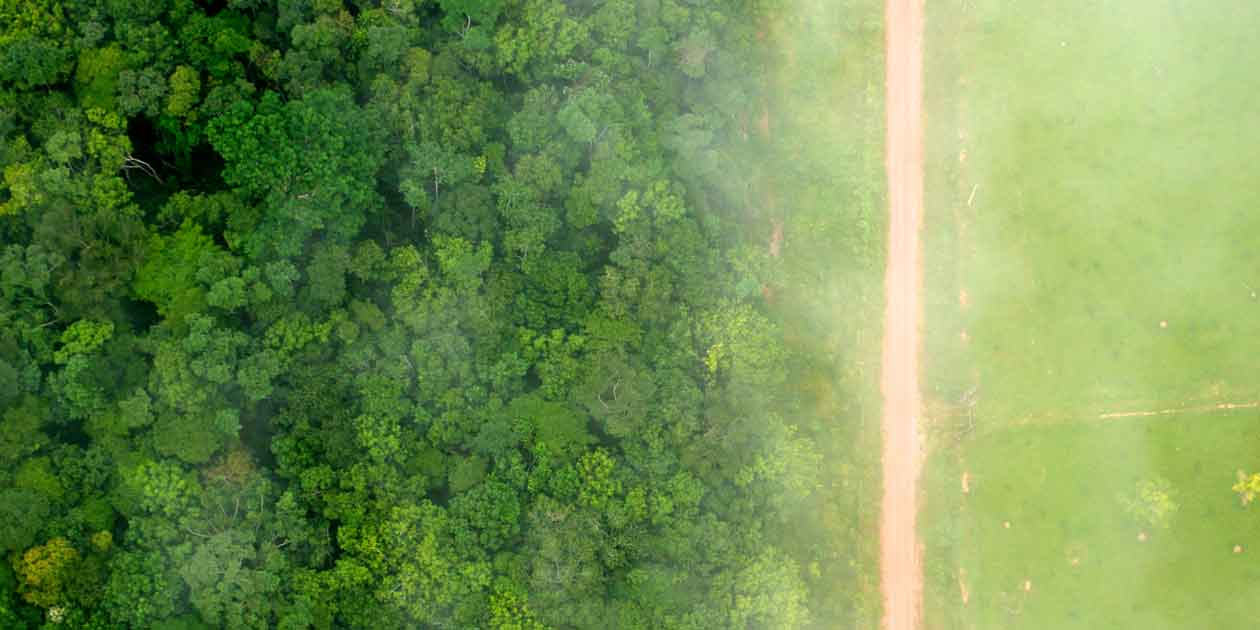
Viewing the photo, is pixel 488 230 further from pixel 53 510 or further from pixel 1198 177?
pixel 1198 177

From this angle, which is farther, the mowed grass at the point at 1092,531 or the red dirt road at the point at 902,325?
the red dirt road at the point at 902,325

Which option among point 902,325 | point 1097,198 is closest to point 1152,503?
point 902,325

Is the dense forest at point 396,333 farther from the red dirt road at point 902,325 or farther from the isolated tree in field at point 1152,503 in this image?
the isolated tree in field at point 1152,503

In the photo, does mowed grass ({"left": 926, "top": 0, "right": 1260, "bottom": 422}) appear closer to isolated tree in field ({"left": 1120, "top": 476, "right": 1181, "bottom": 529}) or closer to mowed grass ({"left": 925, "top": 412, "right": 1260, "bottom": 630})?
mowed grass ({"left": 925, "top": 412, "right": 1260, "bottom": 630})

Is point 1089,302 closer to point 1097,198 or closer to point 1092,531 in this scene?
point 1097,198

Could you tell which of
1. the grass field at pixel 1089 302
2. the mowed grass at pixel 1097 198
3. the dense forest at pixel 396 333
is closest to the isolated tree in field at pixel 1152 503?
the grass field at pixel 1089 302

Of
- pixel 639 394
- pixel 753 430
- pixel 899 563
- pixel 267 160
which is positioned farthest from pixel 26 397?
pixel 899 563
